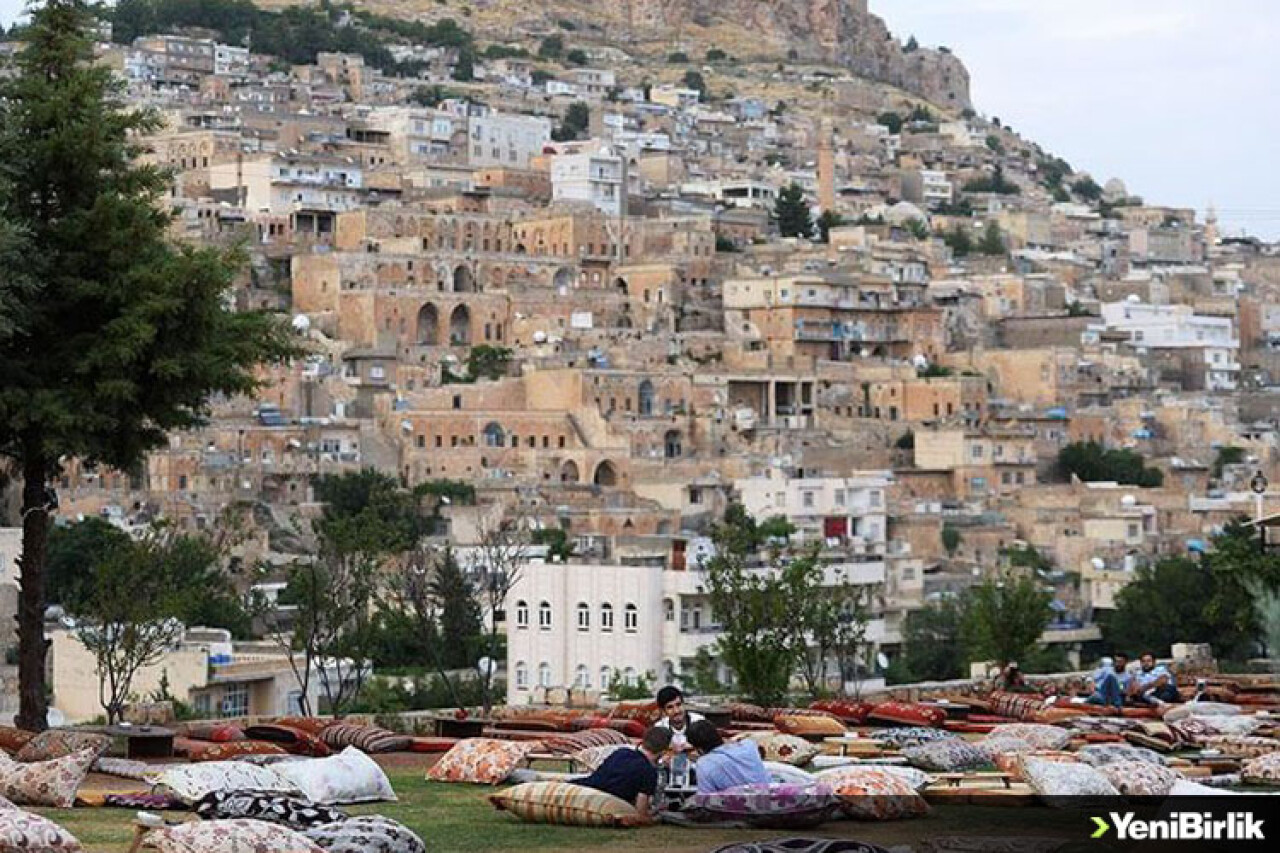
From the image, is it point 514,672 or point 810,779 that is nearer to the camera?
point 810,779

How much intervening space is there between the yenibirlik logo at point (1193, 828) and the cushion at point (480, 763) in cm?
533

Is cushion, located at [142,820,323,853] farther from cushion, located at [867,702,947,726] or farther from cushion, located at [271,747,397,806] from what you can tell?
cushion, located at [867,702,947,726]

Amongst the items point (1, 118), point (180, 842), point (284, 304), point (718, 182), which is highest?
point (718, 182)

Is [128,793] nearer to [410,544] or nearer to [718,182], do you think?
[410,544]

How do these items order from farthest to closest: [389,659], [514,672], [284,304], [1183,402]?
[1183,402], [284,304], [389,659], [514,672]

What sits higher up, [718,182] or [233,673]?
[718,182]

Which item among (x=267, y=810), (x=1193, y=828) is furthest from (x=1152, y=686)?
(x=1193, y=828)

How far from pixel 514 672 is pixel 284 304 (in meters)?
36.5

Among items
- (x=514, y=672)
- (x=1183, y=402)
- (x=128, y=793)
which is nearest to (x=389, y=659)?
(x=514, y=672)

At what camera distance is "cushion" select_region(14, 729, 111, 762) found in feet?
45.0

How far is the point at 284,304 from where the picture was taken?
7238cm

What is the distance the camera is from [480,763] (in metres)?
13.6

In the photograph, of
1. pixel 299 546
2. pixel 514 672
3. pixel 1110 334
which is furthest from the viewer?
pixel 1110 334

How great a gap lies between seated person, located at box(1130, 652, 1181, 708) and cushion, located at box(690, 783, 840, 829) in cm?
723
